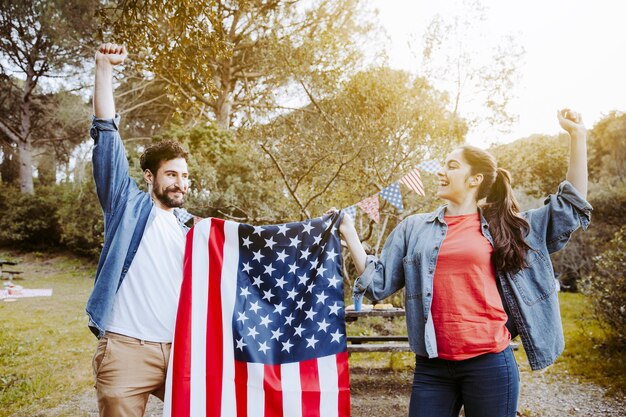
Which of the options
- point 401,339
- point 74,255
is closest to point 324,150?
point 401,339

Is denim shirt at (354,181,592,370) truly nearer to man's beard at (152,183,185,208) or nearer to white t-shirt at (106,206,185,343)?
white t-shirt at (106,206,185,343)

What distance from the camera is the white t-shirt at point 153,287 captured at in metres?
2.32

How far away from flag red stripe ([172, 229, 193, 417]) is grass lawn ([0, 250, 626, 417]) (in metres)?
3.20

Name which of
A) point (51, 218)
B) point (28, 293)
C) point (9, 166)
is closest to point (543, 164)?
point (28, 293)

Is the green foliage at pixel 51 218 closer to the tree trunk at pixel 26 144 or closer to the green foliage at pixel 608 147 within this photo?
the tree trunk at pixel 26 144

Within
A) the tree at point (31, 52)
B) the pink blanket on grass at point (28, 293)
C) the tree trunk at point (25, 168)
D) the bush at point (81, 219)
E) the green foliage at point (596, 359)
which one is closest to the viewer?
the green foliage at point (596, 359)

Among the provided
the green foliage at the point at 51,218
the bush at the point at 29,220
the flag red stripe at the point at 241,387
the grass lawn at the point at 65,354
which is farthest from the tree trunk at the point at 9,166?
the flag red stripe at the point at 241,387

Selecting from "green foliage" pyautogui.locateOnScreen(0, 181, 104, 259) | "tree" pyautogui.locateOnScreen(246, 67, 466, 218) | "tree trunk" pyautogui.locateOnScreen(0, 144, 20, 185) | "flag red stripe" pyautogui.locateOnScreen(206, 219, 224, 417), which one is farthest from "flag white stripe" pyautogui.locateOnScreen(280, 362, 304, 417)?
"tree trunk" pyautogui.locateOnScreen(0, 144, 20, 185)

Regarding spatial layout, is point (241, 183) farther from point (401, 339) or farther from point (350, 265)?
point (401, 339)

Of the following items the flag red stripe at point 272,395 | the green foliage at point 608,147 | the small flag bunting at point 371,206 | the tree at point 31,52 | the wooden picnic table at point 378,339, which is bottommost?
the wooden picnic table at point 378,339

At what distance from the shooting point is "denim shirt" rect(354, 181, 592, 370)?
2.28 metres

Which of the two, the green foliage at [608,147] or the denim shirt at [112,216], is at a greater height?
the green foliage at [608,147]

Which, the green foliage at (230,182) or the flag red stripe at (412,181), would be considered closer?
the flag red stripe at (412,181)

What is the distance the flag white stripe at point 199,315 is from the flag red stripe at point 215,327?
0.10 ft
